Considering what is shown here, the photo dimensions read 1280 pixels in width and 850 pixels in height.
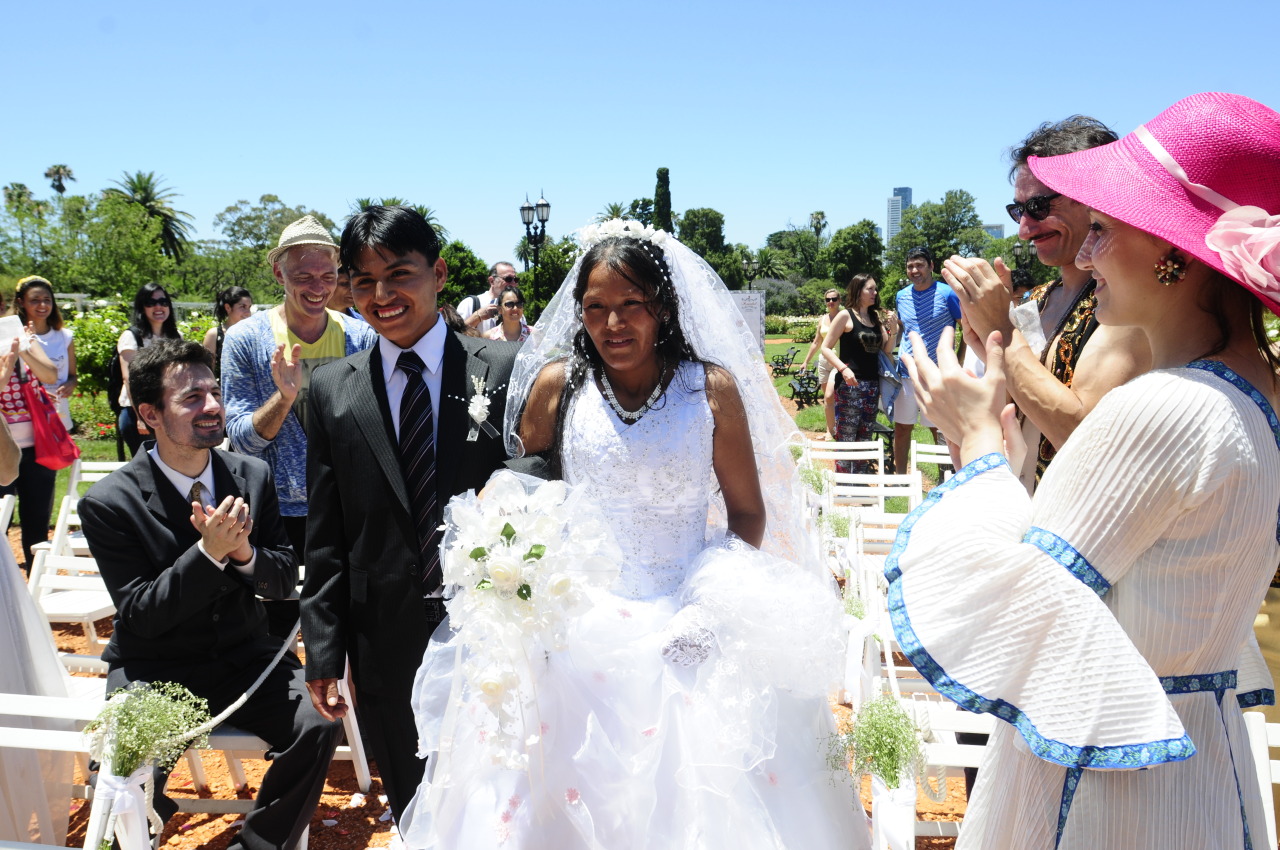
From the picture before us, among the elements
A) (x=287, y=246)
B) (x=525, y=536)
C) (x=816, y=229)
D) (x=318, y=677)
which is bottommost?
(x=318, y=677)

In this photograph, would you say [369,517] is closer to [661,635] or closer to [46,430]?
[661,635]

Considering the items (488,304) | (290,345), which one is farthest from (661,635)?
(488,304)

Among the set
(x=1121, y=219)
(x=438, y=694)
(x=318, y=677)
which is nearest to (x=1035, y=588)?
(x=1121, y=219)

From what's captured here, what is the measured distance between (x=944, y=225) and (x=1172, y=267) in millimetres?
109153

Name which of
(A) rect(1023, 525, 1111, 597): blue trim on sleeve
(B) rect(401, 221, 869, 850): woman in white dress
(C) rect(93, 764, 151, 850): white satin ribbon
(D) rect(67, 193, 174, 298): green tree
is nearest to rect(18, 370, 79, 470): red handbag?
(C) rect(93, 764, 151, 850): white satin ribbon

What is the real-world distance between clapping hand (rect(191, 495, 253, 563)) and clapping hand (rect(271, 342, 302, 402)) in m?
0.68

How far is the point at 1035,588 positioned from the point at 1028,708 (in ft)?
0.66

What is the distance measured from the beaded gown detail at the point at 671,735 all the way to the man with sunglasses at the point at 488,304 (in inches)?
287

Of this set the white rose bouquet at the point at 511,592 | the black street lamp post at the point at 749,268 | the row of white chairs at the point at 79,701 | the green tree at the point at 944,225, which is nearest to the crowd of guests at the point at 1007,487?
the row of white chairs at the point at 79,701

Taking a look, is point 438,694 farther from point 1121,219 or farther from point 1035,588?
point 1121,219

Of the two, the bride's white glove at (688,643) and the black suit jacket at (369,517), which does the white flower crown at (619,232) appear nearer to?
the black suit jacket at (369,517)

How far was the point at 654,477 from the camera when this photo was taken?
2.81m

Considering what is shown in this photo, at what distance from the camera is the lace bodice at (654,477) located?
9.11ft

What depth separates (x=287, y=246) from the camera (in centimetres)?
417
